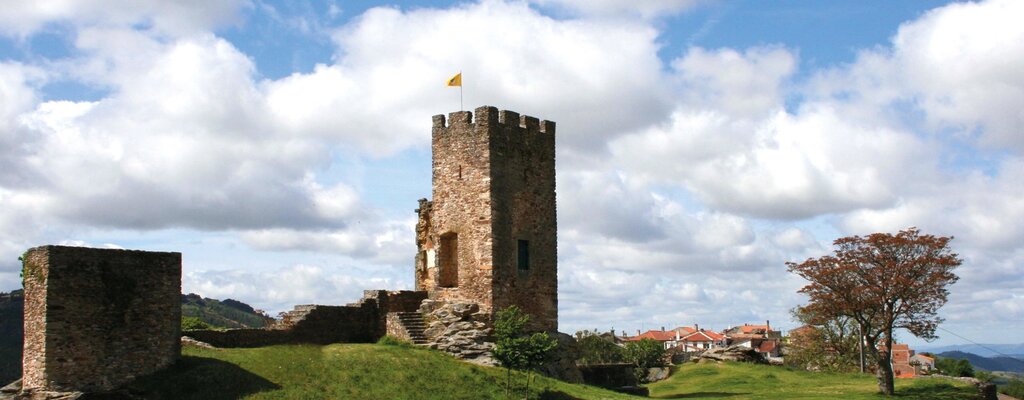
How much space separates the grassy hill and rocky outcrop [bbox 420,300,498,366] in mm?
779

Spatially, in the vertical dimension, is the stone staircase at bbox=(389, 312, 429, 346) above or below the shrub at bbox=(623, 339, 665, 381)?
above

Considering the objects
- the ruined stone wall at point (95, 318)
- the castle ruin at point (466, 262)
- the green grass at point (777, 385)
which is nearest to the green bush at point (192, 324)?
the castle ruin at point (466, 262)

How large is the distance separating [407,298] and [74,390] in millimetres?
13723

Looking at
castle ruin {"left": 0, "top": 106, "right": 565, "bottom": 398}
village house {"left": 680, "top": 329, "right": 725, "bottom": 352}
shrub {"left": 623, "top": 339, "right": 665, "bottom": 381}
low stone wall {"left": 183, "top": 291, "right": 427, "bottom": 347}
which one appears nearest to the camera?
low stone wall {"left": 183, "top": 291, "right": 427, "bottom": 347}

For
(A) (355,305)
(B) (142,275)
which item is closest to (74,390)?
(B) (142,275)

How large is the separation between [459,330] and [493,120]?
7.76 meters

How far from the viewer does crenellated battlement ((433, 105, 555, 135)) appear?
3416 centimetres

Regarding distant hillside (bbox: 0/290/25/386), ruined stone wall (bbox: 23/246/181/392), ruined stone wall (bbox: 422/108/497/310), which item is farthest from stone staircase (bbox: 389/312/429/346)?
distant hillside (bbox: 0/290/25/386)

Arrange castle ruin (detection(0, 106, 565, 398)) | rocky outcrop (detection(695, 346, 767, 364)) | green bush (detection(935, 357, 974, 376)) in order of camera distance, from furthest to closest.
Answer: green bush (detection(935, 357, 974, 376)), rocky outcrop (detection(695, 346, 767, 364)), castle ruin (detection(0, 106, 565, 398))

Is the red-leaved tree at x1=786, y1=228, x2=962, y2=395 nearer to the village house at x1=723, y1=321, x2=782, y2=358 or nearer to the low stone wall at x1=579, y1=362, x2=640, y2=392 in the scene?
the low stone wall at x1=579, y1=362, x2=640, y2=392

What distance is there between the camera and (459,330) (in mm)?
31438

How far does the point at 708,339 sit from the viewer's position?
147375mm

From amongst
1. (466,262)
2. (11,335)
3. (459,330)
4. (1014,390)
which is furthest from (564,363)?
(11,335)

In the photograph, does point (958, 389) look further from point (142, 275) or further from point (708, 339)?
point (708, 339)
